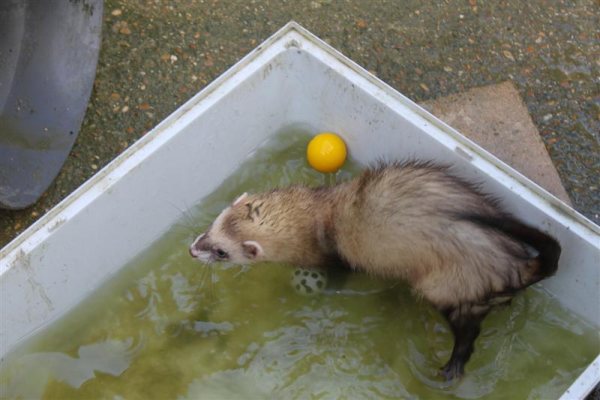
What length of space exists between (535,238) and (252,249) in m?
0.79

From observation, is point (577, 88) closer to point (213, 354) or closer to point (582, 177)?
point (582, 177)

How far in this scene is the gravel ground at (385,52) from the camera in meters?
2.81

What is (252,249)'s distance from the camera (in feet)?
7.65

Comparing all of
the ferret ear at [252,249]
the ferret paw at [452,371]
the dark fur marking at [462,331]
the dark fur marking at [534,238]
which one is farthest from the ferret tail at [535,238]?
the ferret ear at [252,249]

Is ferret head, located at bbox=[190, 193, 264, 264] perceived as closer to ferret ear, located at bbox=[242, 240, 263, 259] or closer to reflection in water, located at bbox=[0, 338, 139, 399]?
ferret ear, located at bbox=[242, 240, 263, 259]

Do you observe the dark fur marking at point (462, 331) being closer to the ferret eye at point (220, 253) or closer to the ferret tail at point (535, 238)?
the ferret tail at point (535, 238)

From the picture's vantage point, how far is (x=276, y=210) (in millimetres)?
2369

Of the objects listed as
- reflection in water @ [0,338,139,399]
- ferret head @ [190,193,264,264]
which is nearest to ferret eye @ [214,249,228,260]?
ferret head @ [190,193,264,264]

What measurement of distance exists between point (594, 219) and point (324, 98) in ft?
3.10

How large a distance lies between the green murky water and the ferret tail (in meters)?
0.39

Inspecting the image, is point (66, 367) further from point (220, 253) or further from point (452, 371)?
point (452, 371)

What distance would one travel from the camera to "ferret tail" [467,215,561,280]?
1.97 metres

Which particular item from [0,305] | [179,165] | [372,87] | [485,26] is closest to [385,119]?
[372,87]

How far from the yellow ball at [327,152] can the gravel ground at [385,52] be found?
40cm
